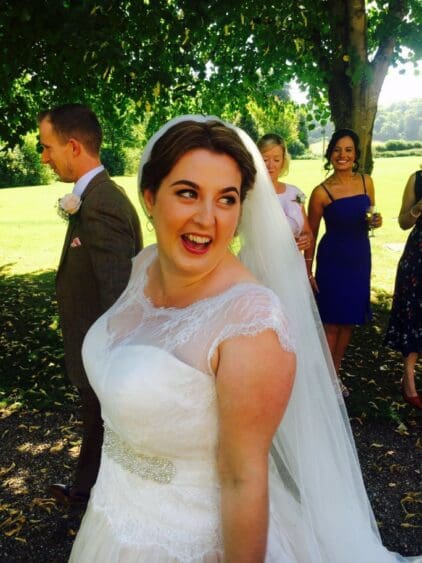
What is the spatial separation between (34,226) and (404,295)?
1579 centimetres

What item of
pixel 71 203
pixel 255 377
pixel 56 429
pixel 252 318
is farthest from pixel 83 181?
pixel 56 429

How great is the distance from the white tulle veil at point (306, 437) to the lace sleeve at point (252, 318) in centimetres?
54

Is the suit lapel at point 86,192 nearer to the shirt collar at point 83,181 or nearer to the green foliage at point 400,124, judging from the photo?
the shirt collar at point 83,181

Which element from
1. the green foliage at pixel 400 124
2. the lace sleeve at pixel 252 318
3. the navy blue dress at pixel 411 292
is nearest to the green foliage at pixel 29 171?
the navy blue dress at pixel 411 292

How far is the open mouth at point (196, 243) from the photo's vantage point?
1.67m

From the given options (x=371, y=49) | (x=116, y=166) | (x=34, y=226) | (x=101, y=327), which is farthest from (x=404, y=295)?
(x=116, y=166)

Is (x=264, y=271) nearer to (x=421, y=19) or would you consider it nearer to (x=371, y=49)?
(x=421, y=19)

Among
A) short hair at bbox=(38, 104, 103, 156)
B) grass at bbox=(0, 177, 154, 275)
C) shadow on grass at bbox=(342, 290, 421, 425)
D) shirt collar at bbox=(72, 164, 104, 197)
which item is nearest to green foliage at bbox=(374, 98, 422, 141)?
grass at bbox=(0, 177, 154, 275)

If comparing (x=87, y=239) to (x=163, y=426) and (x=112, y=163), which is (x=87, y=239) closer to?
(x=163, y=426)

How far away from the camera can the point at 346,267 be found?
518 cm

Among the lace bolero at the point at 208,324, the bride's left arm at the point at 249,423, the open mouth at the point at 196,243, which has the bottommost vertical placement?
the bride's left arm at the point at 249,423

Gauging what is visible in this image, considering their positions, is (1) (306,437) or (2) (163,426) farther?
(1) (306,437)

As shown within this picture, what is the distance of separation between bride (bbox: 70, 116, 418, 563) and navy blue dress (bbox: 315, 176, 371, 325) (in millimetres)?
3097

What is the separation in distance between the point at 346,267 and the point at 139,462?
389 centimetres
